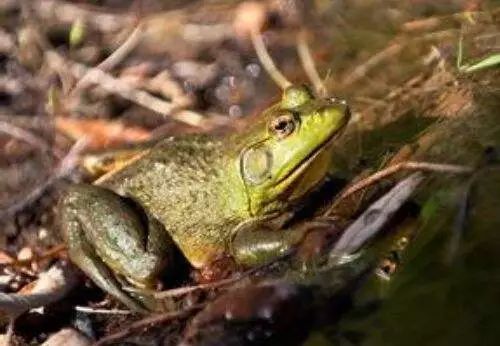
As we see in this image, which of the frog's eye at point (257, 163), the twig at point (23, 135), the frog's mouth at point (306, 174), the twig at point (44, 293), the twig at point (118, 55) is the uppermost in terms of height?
the twig at point (118, 55)

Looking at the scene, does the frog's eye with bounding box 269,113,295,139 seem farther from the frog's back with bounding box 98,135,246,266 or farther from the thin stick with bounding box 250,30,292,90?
the thin stick with bounding box 250,30,292,90

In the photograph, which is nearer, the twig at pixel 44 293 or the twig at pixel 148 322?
the twig at pixel 148 322

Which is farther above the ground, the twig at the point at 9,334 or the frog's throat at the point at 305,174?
the frog's throat at the point at 305,174

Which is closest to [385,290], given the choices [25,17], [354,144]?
[354,144]

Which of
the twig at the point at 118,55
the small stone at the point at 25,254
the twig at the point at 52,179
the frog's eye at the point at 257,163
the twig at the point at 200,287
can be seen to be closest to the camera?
the twig at the point at 200,287

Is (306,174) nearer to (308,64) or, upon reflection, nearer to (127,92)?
(308,64)

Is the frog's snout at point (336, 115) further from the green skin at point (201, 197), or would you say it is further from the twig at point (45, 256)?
the twig at point (45, 256)

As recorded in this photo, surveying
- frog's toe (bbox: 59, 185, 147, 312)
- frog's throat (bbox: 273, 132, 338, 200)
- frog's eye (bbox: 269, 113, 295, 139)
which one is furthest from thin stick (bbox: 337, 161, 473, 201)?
frog's toe (bbox: 59, 185, 147, 312)

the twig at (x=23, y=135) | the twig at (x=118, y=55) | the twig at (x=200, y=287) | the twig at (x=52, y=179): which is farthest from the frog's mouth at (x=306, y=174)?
the twig at (x=118, y=55)

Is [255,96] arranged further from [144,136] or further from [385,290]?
[385,290]
